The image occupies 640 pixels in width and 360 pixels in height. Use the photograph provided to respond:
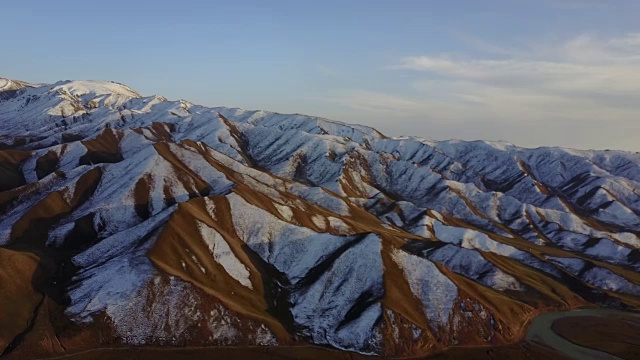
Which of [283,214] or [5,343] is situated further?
[283,214]

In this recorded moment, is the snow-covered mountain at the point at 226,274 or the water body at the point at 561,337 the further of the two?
the water body at the point at 561,337

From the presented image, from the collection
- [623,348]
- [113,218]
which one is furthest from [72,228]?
[623,348]

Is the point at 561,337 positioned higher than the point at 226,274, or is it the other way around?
the point at 226,274

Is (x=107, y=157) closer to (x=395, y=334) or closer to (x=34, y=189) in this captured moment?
(x=34, y=189)

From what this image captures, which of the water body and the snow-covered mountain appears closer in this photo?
the snow-covered mountain

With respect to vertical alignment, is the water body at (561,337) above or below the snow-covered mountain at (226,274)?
below

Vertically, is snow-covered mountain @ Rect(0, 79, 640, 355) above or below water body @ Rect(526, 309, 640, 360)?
above

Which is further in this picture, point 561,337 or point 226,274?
point 561,337

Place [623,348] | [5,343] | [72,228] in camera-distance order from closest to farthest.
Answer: [5,343] < [623,348] < [72,228]
